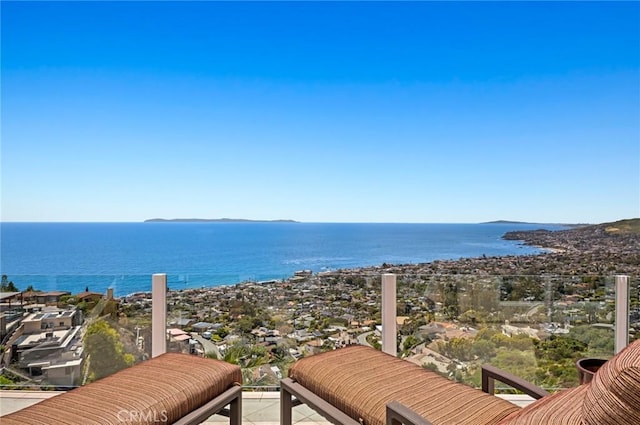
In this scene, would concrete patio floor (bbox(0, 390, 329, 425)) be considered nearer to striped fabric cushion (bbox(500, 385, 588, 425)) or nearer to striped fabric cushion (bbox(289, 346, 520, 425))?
striped fabric cushion (bbox(289, 346, 520, 425))

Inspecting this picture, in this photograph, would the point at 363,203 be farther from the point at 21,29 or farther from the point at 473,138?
the point at 21,29

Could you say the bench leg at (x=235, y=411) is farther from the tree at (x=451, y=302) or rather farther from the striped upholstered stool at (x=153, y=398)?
the tree at (x=451, y=302)

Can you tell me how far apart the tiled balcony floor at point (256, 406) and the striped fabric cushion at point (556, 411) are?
1756mm

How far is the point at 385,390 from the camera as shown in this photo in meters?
1.82

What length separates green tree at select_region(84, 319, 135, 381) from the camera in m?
3.15

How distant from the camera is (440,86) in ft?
33.3

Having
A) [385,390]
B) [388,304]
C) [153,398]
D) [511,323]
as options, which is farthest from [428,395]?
[511,323]

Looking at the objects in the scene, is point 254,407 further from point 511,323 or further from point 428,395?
point 511,323

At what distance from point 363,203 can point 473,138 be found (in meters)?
10.7

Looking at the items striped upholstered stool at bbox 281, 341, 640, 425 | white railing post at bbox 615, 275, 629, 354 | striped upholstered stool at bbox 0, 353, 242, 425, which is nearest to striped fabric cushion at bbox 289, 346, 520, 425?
striped upholstered stool at bbox 281, 341, 640, 425

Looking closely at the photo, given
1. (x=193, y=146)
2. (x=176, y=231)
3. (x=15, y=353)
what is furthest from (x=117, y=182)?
(x=176, y=231)

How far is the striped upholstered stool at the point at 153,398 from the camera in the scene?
157cm
